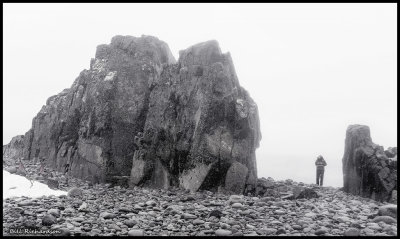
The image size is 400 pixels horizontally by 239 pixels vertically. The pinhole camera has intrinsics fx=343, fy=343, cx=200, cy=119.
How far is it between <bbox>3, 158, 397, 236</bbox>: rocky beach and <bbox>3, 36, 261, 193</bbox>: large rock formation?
3.34 meters

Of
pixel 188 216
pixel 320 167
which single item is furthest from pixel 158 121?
pixel 320 167

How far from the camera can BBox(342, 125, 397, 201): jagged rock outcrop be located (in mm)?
20562

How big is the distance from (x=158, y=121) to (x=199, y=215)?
12743 mm

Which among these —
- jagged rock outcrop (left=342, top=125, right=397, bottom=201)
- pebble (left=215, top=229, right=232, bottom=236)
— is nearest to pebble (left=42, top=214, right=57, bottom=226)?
pebble (left=215, top=229, right=232, bottom=236)

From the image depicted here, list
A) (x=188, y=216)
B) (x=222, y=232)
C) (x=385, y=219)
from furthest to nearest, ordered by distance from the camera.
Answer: (x=188, y=216), (x=385, y=219), (x=222, y=232)

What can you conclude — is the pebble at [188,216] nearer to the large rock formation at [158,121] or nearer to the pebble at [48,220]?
the pebble at [48,220]

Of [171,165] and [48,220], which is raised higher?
[171,165]

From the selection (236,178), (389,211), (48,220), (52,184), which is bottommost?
(48,220)

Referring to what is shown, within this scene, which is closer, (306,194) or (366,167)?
(306,194)

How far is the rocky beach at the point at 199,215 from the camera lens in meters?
13.2

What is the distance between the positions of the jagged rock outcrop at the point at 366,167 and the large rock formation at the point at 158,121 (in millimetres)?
6948

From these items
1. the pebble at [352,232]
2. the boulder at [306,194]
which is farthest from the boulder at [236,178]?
the pebble at [352,232]

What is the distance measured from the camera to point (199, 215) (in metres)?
15.9

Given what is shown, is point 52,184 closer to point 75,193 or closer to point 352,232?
point 75,193
